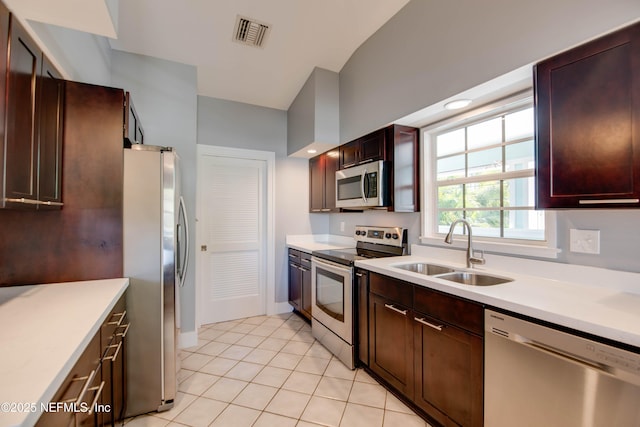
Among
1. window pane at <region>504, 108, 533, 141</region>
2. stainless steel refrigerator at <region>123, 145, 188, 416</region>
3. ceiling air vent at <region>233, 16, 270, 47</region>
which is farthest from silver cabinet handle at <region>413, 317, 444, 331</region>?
ceiling air vent at <region>233, 16, 270, 47</region>

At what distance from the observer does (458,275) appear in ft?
6.46

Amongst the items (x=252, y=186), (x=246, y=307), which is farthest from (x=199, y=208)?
(x=246, y=307)

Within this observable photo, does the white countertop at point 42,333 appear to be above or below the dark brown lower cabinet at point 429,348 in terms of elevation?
above

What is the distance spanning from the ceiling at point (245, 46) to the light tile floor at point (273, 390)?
2.80 m

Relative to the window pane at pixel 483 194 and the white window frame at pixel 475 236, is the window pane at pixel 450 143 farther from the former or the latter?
the window pane at pixel 483 194

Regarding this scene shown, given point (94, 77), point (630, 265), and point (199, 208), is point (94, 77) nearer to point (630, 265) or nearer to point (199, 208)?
point (199, 208)

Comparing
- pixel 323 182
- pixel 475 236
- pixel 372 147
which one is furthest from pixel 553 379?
pixel 323 182

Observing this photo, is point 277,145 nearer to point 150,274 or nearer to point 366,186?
point 366,186

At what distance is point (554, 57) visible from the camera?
1372mm

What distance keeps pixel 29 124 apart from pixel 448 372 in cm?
245

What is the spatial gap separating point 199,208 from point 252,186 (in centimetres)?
72

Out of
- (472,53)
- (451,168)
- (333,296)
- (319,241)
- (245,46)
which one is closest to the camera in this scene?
(472,53)

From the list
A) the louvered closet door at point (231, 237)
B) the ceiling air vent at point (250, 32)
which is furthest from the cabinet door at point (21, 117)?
the louvered closet door at point (231, 237)

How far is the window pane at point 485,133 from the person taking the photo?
80.3 inches
